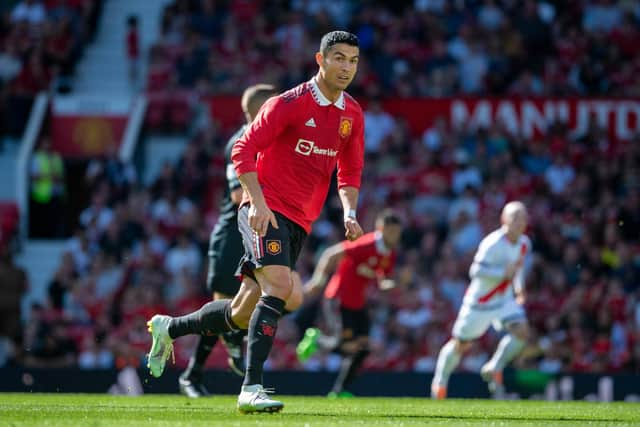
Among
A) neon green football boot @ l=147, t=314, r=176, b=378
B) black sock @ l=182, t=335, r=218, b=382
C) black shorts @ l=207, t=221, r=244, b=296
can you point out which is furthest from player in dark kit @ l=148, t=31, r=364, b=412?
black sock @ l=182, t=335, r=218, b=382

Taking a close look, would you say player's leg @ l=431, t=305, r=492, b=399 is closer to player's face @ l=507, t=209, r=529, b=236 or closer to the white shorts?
the white shorts

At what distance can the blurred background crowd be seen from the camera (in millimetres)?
18438

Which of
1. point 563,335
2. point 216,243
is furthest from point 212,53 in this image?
point 216,243

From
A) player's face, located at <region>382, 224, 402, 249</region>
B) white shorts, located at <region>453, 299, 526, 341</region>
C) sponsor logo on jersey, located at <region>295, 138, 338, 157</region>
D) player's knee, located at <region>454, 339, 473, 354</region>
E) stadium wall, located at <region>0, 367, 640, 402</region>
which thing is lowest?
stadium wall, located at <region>0, 367, 640, 402</region>

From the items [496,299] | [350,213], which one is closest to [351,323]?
[496,299]

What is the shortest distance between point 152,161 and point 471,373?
7796 millimetres

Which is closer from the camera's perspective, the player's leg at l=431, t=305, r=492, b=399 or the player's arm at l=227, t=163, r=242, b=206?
the player's arm at l=227, t=163, r=242, b=206

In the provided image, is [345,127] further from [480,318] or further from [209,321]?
[480,318]

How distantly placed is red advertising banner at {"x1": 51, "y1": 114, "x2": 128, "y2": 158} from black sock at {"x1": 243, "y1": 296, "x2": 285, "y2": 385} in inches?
540

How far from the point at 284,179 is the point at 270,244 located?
0.51 m

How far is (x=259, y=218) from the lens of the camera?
29.0 feet

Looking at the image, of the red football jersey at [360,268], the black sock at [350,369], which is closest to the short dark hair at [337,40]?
the red football jersey at [360,268]

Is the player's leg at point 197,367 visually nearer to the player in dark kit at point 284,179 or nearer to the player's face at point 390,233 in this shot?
the player in dark kit at point 284,179

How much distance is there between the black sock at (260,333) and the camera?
8883 mm
